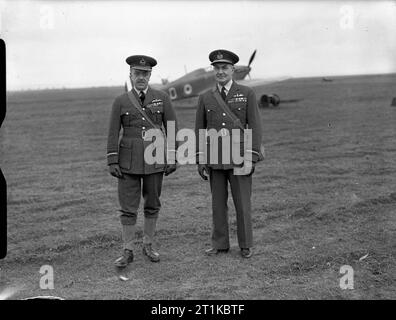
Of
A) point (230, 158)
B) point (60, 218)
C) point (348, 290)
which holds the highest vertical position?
point (230, 158)

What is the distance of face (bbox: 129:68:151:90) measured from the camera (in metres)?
4.86

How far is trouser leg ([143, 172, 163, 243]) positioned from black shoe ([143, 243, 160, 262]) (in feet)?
0.21

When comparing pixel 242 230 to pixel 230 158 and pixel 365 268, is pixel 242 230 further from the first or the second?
pixel 365 268

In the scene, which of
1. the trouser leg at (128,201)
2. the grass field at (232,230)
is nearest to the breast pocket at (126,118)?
→ the trouser leg at (128,201)

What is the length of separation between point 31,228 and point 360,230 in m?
4.48

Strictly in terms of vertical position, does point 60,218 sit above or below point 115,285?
above

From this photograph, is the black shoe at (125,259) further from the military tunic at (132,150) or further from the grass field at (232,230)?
the military tunic at (132,150)

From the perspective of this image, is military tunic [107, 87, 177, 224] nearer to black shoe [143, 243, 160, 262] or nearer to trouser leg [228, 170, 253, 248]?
black shoe [143, 243, 160, 262]

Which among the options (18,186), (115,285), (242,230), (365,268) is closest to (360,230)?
(365,268)

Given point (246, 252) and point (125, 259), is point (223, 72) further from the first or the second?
point (125, 259)

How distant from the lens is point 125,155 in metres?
4.91

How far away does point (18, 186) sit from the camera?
920cm

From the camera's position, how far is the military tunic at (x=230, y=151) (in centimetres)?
499

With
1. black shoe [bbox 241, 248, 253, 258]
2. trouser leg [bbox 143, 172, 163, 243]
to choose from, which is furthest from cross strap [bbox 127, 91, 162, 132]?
black shoe [bbox 241, 248, 253, 258]
